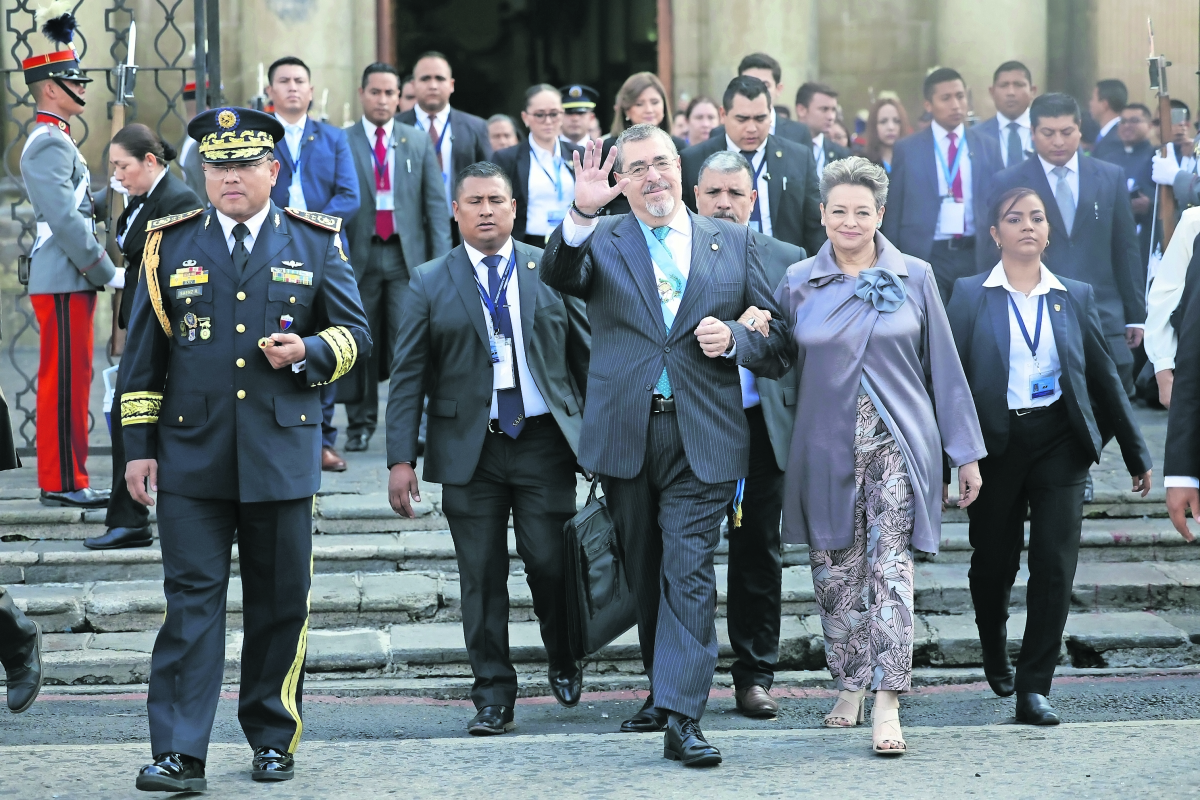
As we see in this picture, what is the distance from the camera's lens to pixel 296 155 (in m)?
8.56

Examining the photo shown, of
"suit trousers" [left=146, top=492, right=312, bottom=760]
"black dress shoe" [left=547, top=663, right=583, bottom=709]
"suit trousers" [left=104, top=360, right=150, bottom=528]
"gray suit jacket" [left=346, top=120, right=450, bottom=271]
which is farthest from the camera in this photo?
"gray suit jacket" [left=346, top=120, right=450, bottom=271]

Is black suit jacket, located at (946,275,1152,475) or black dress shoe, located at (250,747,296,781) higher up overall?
black suit jacket, located at (946,275,1152,475)

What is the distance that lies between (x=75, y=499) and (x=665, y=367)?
155 inches

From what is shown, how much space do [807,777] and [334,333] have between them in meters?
1.96

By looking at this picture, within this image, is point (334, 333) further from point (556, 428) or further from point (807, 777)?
point (807, 777)

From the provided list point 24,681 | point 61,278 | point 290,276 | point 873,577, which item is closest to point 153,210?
point 61,278

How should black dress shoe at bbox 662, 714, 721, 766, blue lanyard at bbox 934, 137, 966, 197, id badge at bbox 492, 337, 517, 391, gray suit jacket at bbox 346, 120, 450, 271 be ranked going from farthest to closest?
gray suit jacket at bbox 346, 120, 450, 271
blue lanyard at bbox 934, 137, 966, 197
id badge at bbox 492, 337, 517, 391
black dress shoe at bbox 662, 714, 721, 766

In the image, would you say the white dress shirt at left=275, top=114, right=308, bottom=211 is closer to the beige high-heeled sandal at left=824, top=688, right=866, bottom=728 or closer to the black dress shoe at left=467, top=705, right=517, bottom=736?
the black dress shoe at left=467, top=705, right=517, bottom=736

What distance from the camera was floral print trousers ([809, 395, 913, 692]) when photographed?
520 centimetres

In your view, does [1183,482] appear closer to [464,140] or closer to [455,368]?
[455,368]

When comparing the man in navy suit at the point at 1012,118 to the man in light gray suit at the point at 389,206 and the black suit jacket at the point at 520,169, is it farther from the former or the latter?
the man in light gray suit at the point at 389,206

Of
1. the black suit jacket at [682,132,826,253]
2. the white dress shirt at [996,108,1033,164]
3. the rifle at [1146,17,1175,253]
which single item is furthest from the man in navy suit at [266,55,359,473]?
the rifle at [1146,17,1175,253]

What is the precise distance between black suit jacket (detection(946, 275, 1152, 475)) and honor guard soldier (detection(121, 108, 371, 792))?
2.29m

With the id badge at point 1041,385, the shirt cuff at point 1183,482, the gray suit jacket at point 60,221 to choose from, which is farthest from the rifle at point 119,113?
the shirt cuff at point 1183,482
